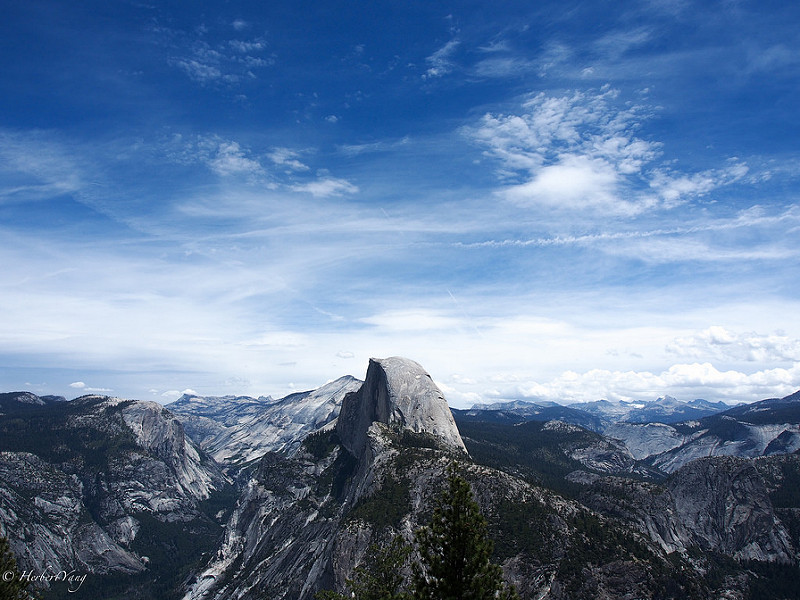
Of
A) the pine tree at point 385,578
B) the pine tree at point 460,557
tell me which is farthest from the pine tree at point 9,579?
the pine tree at point 460,557

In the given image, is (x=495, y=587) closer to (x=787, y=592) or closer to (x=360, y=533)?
(x=360, y=533)

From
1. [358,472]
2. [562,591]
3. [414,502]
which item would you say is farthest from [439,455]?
[562,591]

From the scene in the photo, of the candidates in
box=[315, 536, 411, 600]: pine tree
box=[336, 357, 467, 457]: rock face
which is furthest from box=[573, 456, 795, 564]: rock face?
box=[315, 536, 411, 600]: pine tree

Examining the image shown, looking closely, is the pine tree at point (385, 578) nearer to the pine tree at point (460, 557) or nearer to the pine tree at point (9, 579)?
the pine tree at point (460, 557)

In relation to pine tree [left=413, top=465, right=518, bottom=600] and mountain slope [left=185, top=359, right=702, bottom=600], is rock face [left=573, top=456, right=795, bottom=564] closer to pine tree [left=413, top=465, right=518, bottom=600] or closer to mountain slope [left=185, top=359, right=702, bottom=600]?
mountain slope [left=185, top=359, right=702, bottom=600]

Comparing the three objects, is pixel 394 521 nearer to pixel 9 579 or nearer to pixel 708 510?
pixel 9 579

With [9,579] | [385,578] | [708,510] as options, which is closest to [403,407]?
[708,510]
